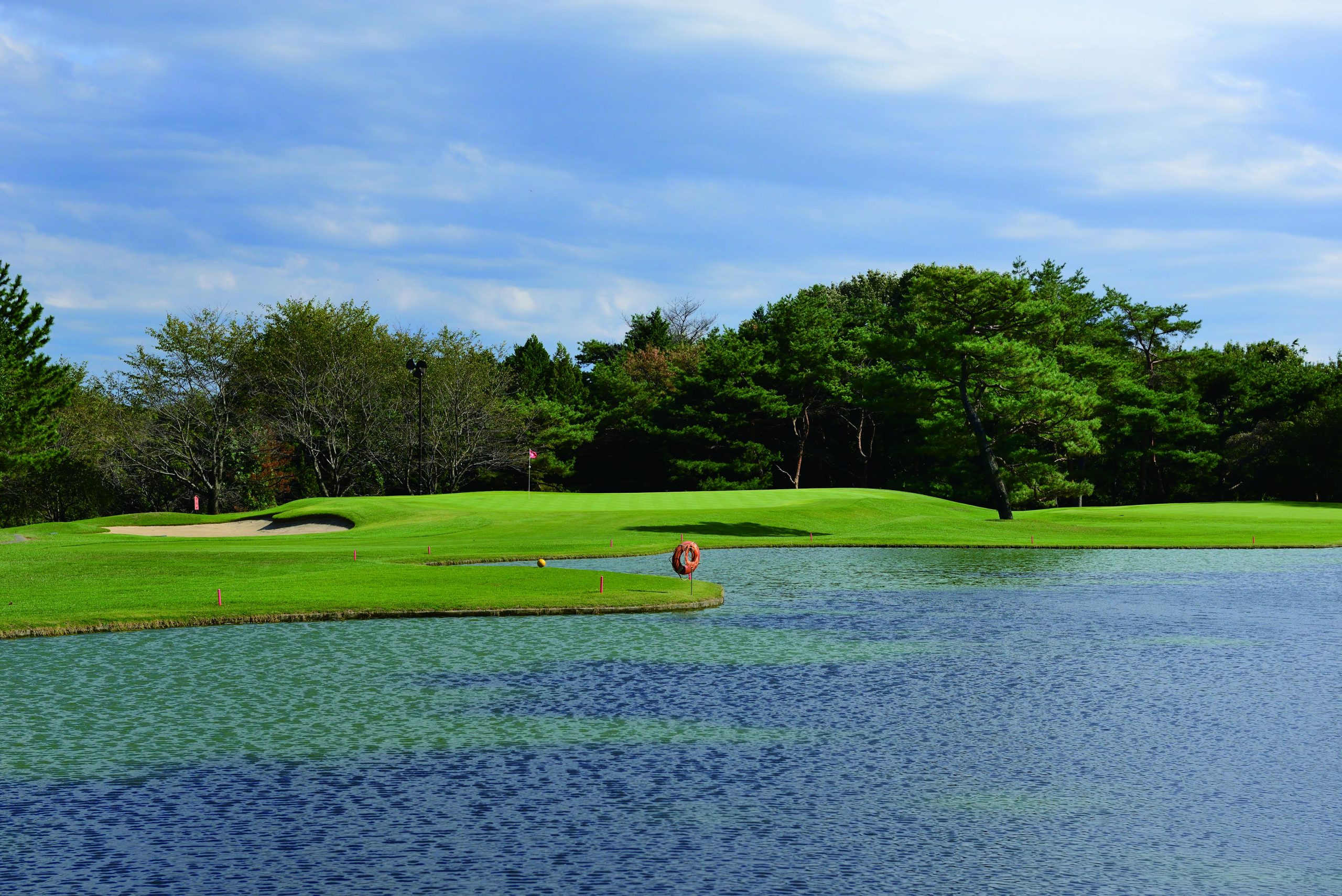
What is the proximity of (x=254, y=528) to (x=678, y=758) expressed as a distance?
143 feet

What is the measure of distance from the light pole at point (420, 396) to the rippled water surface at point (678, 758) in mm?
44006

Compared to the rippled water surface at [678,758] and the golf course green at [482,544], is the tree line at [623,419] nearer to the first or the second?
the golf course green at [482,544]

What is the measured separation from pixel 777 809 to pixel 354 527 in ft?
136

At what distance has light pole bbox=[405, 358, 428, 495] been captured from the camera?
212ft

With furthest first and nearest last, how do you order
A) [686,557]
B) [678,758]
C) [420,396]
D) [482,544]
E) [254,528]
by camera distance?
[420,396] → [254,528] → [482,544] → [686,557] → [678,758]

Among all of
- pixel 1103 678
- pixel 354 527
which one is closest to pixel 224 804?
pixel 1103 678

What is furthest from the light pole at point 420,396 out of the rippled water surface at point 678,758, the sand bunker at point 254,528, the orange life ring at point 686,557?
the rippled water surface at point 678,758

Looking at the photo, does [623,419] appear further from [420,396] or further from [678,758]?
[678,758]

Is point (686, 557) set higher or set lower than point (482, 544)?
higher

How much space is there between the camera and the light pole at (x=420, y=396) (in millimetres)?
64562

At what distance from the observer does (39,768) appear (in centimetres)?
1205

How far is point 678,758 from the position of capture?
Result: 12367 mm

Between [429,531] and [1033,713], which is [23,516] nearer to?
[429,531]

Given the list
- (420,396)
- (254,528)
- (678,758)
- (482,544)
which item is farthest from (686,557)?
(420,396)
